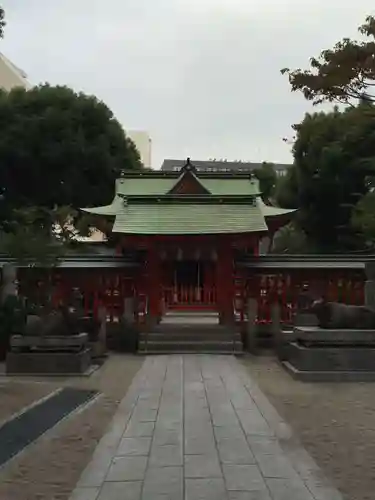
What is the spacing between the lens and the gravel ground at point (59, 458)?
19.2 ft

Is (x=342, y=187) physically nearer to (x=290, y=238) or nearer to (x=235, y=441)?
(x=290, y=238)

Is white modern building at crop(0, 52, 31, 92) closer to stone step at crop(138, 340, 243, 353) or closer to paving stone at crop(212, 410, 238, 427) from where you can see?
stone step at crop(138, 340, 243, 353)

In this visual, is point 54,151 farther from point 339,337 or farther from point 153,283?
point 339,337

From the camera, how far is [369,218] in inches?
680

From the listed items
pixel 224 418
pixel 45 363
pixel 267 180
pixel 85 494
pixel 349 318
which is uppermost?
pixel 267 180

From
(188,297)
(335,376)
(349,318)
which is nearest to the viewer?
(335,376)

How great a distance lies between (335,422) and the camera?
887cm

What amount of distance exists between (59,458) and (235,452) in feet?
5.94

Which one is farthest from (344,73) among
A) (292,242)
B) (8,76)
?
(8,76)

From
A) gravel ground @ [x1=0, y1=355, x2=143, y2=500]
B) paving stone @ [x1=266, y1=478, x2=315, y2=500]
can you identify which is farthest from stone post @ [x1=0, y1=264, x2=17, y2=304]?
paving stone @ [x1=266, y1=478, x2=315, y2=500]

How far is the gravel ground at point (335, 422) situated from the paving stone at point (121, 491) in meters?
1.73

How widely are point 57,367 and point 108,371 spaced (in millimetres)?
1270

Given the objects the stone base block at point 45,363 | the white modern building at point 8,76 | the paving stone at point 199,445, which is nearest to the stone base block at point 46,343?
the stone base block at point 45,363

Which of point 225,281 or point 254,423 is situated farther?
point 225,281
